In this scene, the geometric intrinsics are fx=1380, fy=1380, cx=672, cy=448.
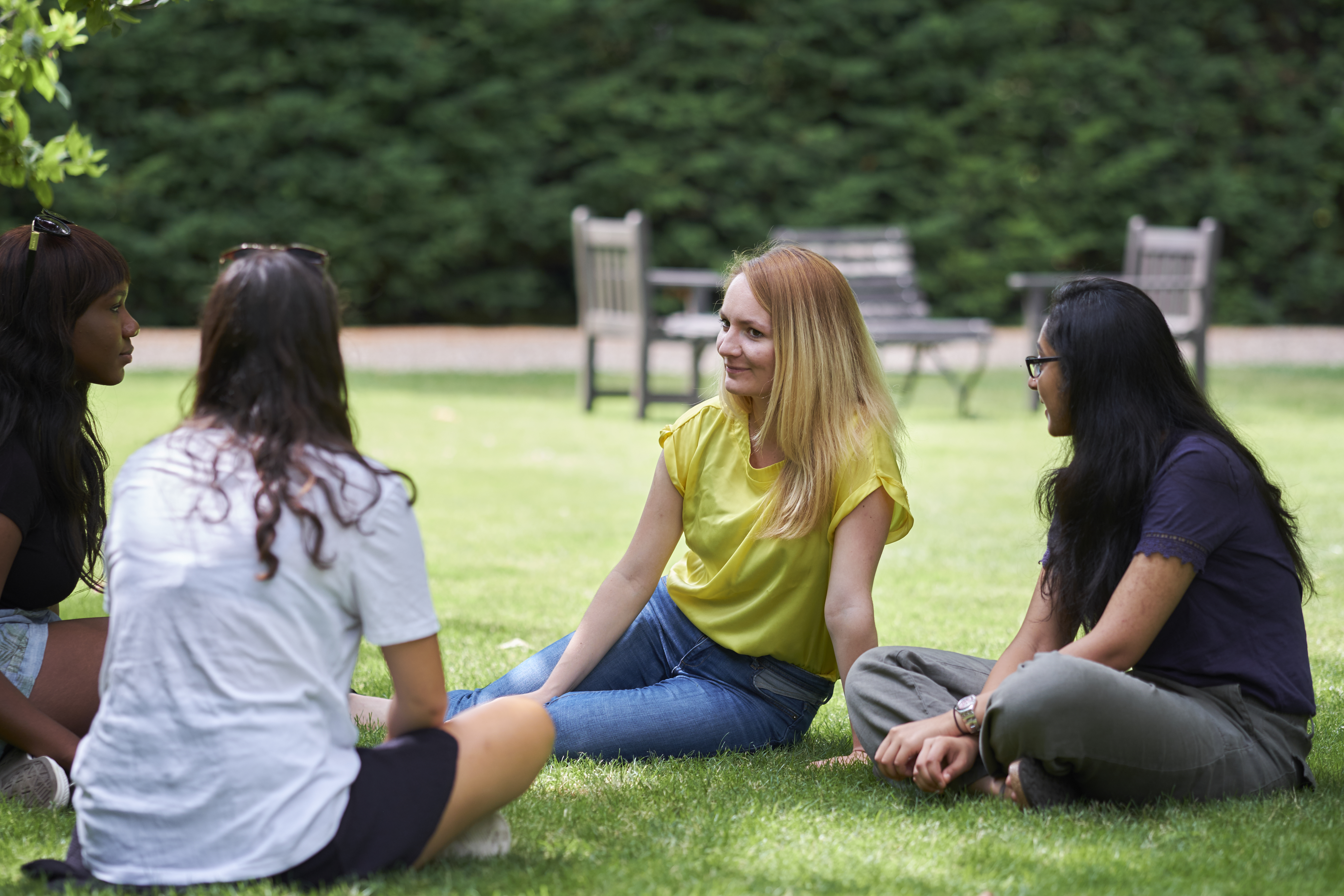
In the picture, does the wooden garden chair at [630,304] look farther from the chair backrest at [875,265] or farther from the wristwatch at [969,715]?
the wristwatch at [969,715]

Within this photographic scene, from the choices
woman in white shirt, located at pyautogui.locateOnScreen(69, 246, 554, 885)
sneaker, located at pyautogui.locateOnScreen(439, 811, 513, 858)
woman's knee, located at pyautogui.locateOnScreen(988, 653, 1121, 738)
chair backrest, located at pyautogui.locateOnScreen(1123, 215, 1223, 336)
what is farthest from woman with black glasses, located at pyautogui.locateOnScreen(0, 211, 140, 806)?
chair backrest, located at pyautogui.locateOnScreen(1123, 215, 1223, 336)

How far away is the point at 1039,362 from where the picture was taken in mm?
2811

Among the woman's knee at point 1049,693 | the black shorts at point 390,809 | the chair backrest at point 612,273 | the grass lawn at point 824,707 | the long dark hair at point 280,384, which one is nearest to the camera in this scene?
the long dark hair at point 280,384

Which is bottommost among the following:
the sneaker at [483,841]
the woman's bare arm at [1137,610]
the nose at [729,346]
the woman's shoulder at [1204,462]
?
the sneaker at [483,841]

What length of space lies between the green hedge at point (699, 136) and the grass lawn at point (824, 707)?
145 inches

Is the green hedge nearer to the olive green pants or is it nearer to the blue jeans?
the blue jeans

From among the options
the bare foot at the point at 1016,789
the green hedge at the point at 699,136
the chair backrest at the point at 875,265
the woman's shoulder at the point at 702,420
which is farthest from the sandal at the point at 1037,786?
the green hedge at the point at 699,136

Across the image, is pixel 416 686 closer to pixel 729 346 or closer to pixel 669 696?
pixel 669 696

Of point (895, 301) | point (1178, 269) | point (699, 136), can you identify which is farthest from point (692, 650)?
point (699, 136)

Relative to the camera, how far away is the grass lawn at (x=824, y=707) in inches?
96.3

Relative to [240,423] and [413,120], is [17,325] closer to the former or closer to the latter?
[240,423]

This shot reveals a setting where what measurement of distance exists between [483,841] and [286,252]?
109 cm

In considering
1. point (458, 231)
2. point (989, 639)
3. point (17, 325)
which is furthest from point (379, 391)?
point (17, 325)

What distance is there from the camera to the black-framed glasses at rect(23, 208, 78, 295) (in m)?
2.88
